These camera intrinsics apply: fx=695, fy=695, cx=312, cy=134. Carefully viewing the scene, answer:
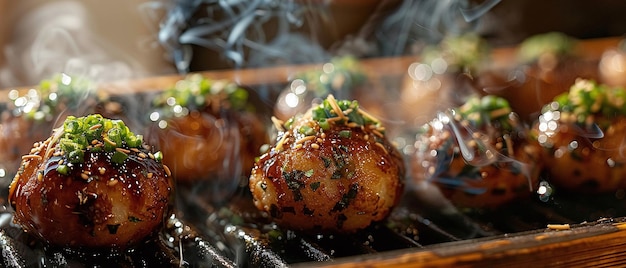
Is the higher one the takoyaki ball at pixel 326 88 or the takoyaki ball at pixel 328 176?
the takoyaki ball at pixel 328 176

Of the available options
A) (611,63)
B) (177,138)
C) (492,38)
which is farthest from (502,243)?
(492,38)

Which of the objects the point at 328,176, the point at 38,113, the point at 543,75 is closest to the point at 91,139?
the point at 328,176

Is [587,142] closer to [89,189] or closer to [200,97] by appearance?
[200,97]

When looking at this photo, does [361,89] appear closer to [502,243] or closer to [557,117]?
[557,117]

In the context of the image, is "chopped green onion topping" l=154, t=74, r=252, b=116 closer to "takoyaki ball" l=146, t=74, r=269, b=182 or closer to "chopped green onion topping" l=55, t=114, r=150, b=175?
"takoyaki ball" l=146, t=74, r=269, b=182

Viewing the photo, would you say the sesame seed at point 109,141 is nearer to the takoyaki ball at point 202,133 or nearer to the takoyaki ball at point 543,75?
the takoyaki ball at point 202,133

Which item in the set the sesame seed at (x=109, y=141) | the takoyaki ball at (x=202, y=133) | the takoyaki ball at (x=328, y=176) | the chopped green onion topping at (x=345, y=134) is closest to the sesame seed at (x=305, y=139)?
the takoyaki ball at (x=328, y=176)

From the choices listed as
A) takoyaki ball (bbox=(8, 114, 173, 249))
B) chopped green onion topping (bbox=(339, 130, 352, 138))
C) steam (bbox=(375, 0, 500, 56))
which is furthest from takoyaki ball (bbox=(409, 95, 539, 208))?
steam (bbox=(375, 0, 500, 56))
